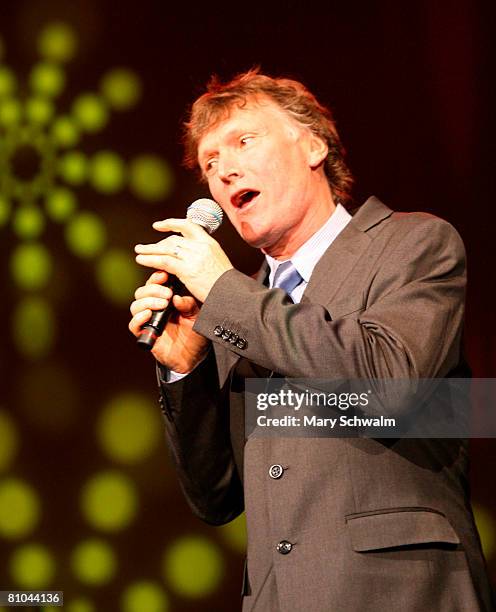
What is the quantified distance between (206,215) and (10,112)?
103 centimetres

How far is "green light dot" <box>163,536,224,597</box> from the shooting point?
2.11m

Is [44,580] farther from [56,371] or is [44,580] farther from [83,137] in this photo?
[83,137]

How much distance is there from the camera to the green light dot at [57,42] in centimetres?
228

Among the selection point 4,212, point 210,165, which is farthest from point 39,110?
point 210,165

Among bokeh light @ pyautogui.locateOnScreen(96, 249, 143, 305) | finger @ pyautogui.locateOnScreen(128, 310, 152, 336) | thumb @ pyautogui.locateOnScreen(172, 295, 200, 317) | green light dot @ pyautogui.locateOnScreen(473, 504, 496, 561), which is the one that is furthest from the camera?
bokeh light @ pyautogui.locateOnScreen(96, 249, 143, 305)

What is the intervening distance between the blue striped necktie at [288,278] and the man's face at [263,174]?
0.21 feet

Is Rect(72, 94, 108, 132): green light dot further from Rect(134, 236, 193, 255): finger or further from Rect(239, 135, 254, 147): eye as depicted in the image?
Rect(134, 236, 193, 255): finger

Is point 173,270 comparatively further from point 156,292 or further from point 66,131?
point 66,131

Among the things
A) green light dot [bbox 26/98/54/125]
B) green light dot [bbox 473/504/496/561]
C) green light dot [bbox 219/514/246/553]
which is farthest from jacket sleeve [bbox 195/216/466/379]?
green light dot [bbox 26/98/54/125]

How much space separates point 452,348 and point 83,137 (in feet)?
4.31

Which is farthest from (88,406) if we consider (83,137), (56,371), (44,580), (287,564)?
(287,564)

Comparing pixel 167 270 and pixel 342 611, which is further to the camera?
pixel 167 270

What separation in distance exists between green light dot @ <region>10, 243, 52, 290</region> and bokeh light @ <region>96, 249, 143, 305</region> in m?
0.14

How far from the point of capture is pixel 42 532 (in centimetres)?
214
